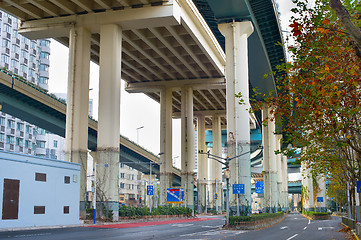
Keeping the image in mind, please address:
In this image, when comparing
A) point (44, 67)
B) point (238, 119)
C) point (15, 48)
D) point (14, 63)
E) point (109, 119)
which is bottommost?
point (238, 119)

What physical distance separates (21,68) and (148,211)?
62958mm

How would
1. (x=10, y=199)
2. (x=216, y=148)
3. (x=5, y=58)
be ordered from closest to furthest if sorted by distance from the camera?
1. (x=10, y=199)
2. (x=216, y=148)
3. (x=5, y=58)

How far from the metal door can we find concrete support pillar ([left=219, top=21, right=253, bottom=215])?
18695mm

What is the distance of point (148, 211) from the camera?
53.7 m

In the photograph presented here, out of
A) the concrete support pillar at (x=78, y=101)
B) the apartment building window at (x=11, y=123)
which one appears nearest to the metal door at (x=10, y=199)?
the concrete support pillar at (x=78, y=101)

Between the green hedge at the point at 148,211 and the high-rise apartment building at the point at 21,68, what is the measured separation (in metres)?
47.1

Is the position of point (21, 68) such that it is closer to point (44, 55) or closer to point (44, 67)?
point (44, 67)

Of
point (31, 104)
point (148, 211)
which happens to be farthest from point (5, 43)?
point (148, 211)

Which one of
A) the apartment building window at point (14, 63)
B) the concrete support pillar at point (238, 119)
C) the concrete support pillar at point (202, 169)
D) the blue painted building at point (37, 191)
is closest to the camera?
the blue painted building at point (37, 191)

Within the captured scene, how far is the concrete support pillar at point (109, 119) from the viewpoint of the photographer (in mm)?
42969

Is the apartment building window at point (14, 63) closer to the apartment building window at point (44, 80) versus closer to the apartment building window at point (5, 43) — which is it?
the apartment building window at point (5, 43)

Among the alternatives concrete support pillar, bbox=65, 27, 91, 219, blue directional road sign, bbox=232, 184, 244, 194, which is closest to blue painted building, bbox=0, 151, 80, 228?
concrete support pillar, bbox=65, 27, 91, 219

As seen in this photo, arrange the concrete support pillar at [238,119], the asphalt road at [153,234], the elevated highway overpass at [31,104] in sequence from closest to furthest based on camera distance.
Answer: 1. the asphalt road at [153,234]
2. the concrete support pillar at [238,119]
3. the elevated highway overpass at [31,104]

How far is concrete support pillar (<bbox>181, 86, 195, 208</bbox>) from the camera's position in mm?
71312
